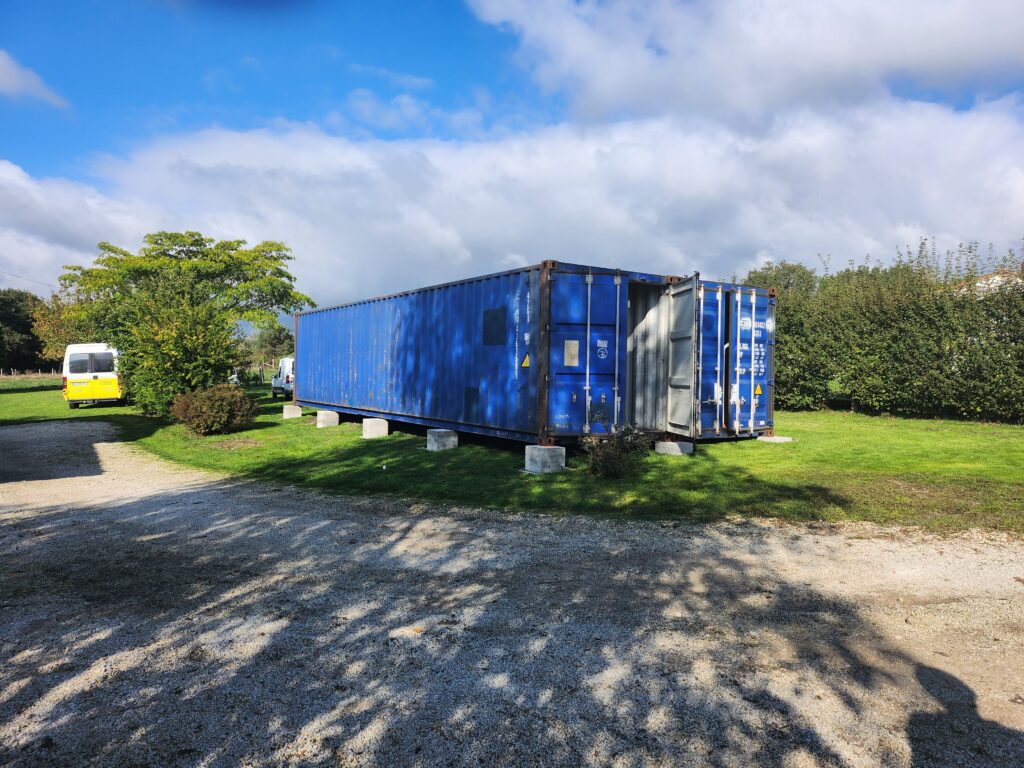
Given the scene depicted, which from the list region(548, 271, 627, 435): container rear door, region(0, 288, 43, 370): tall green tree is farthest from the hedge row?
region(0, 288, 43, 370): tall green tree

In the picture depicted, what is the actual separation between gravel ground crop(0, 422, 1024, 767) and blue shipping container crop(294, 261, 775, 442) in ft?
12.1

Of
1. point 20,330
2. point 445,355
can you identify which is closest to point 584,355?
point 445,355

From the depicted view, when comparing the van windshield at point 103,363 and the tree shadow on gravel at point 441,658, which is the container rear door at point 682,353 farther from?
the van windshield at point 103,363

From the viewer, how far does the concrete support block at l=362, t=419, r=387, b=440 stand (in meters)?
14.6

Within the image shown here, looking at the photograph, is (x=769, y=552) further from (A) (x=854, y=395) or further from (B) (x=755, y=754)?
(A) (x=854, y=395)

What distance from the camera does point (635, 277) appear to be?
10641mm

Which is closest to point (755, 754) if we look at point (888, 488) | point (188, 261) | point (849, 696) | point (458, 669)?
point (849, 696)

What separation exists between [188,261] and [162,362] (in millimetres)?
23046

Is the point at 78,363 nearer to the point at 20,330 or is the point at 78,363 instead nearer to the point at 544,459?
the point at 544,459

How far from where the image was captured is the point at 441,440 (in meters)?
12.2

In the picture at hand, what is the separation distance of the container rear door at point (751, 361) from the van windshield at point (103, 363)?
24.2 meters

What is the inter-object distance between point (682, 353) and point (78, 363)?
79.4 feet

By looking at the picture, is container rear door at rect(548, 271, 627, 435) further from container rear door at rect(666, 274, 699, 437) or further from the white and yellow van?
the white and yellow van

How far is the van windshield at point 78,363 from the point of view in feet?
78.9
